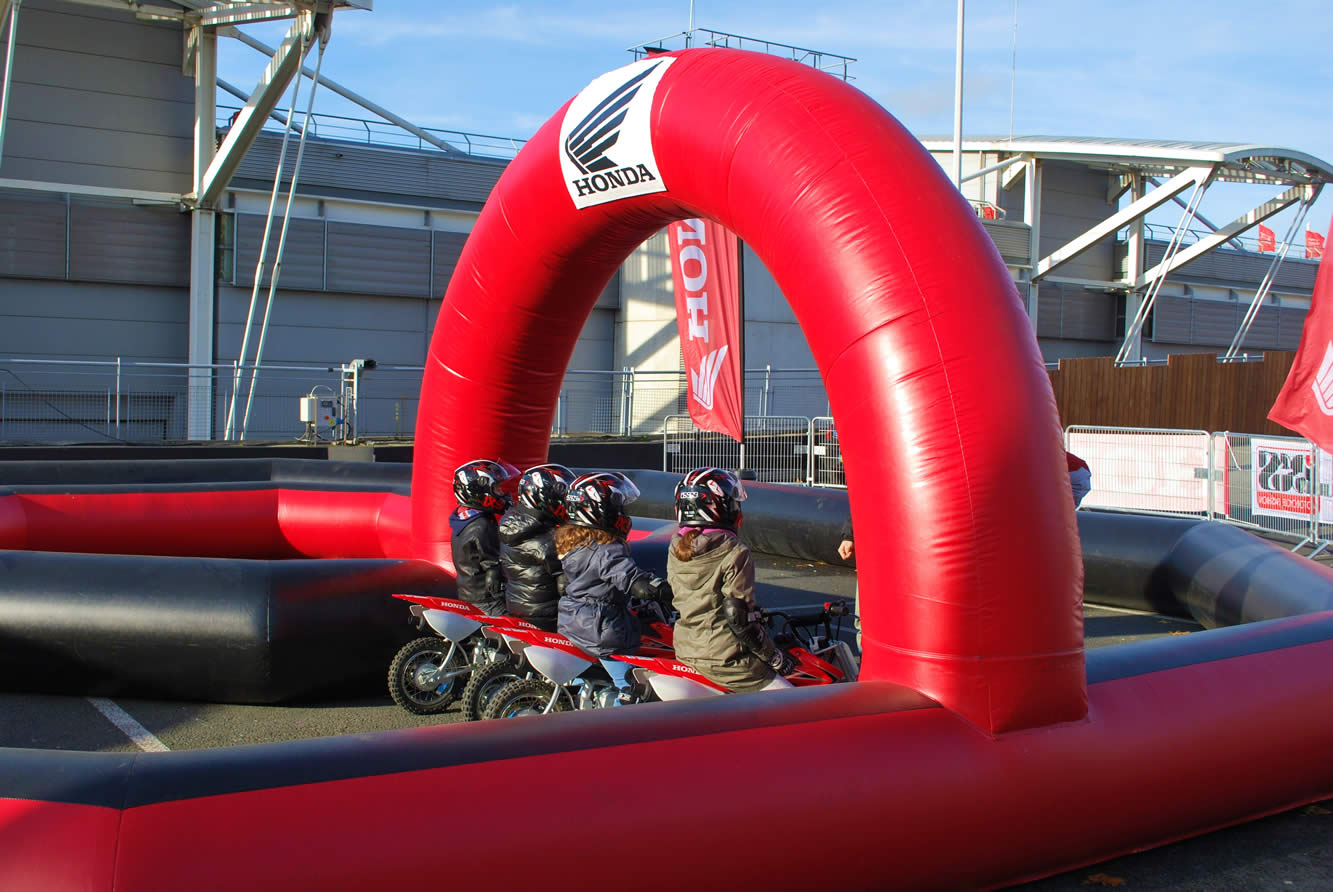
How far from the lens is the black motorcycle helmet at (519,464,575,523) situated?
693 centimetres

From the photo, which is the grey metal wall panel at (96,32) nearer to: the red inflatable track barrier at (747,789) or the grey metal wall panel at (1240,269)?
the red inflatable track barrier at (747,789)

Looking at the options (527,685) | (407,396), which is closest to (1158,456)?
A: (527,685)

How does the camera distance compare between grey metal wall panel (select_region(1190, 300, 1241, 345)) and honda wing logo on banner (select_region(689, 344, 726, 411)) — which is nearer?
honda wing logo on banner (select_region(689, 344, 726, 411))

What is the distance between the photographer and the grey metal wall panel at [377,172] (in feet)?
78.7

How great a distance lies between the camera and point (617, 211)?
21.7 feet

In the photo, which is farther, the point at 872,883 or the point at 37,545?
the point at 37,545

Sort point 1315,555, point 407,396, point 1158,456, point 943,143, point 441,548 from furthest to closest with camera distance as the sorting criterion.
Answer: point 943,143, point 407,396, point 1158,456, point 1315,555, point 441,548

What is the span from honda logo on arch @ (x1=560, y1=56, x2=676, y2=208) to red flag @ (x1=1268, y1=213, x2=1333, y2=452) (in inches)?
206

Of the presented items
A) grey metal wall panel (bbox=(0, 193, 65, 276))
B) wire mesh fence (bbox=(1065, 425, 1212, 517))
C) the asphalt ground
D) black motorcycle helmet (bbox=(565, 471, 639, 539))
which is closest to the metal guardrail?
grey metal wall panel (bbox=(0, 193, 65, 276))

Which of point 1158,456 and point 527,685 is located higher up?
point 1158,456

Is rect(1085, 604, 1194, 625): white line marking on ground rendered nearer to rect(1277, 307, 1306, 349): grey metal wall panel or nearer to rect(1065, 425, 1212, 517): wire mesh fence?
rect(1065, 425, 1212, 517): wire mesh fence

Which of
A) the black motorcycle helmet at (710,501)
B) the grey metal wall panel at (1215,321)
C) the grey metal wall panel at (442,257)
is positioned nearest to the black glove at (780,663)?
the black motorcycle helmet at (710,501)

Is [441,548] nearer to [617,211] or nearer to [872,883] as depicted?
[617,211]

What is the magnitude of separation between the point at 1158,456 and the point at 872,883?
12705 millimetres
